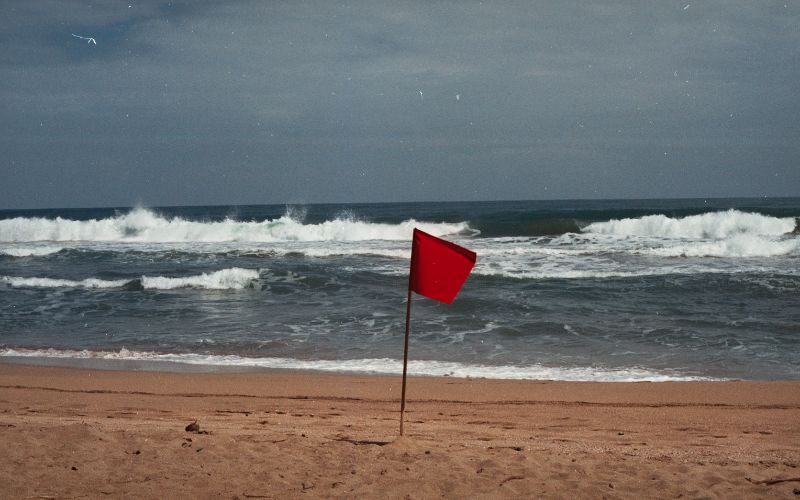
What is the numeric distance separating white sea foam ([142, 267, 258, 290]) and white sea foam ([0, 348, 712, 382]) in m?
7.36

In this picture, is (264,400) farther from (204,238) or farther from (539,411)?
(204,238)

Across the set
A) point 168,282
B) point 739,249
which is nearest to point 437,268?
point 168,282

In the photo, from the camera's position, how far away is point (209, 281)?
18672 millimetres

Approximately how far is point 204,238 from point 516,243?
1711 centimetres

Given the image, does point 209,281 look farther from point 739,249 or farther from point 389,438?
point 739,249

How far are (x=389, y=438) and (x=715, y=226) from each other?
1221 inches

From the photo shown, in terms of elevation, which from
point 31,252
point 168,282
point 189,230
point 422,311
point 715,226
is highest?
point 715,226

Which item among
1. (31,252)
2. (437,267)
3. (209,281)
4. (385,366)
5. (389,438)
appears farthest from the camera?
(31,252)

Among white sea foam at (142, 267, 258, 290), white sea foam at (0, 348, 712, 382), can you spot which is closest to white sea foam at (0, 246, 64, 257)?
white sea foam at (142, 267, 258, 290)

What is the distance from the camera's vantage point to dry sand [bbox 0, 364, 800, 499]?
4.46 metres

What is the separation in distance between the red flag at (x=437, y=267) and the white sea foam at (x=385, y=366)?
151 inches

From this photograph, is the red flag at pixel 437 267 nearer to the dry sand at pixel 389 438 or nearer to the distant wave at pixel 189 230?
the dry sand at pixel 389 438

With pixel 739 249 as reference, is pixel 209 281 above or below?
below

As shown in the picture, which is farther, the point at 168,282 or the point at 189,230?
the point at 189,230
